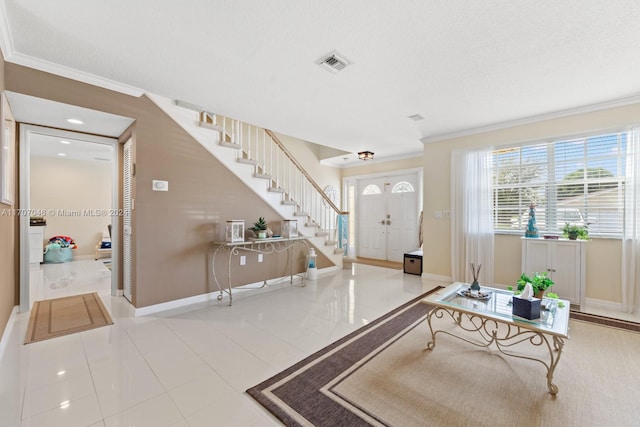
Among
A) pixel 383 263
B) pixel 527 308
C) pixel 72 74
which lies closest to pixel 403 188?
pixel 383 263

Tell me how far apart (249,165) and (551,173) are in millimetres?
4350

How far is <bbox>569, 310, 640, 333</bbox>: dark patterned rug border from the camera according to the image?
2910 millimetres

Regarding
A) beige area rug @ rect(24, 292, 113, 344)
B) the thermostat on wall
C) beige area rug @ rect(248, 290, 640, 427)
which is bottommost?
beige area rug @ rect(248, 290, 640, 427)

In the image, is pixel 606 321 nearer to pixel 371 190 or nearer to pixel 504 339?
pixel 504 339

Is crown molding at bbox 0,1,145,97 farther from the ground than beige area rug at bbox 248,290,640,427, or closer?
farther from the ground

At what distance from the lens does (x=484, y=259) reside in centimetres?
436

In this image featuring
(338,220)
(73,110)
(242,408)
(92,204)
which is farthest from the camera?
(92,204)

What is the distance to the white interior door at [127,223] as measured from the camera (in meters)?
3.45

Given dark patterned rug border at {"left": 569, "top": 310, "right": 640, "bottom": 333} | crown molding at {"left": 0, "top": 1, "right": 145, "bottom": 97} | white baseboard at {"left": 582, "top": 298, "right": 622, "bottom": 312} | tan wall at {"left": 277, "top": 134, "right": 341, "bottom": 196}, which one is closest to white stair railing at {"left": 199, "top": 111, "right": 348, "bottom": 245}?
tan wall at {"left": 277, "top": 134, "right": 341, "bottom": 196}

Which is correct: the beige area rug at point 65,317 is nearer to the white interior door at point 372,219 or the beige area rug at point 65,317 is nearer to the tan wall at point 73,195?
the tan wall at point 73,195

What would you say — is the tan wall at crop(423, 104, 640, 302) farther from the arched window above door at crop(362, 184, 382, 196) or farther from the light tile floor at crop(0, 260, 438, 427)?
the arched window above door at crop(362, 184, 382, 196)

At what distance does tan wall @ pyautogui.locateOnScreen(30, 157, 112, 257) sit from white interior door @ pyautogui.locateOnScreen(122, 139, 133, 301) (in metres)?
4.58

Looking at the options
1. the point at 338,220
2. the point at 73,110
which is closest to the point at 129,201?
the point at 73,110

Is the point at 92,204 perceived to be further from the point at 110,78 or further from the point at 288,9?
the point at 288,9
